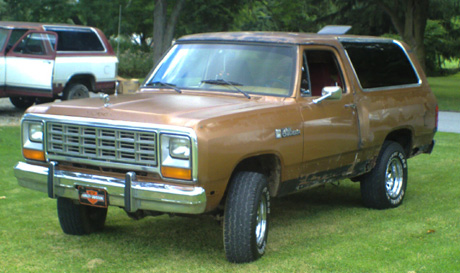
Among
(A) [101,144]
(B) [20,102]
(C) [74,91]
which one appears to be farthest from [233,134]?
(B) [20,102]

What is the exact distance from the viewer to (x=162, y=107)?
5.71 m

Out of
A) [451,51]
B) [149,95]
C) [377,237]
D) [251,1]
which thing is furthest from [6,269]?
[451,51]

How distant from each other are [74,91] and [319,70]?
32.3 feet

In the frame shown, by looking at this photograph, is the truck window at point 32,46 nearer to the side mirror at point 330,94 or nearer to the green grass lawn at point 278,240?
the green grass lawn at point 278,240

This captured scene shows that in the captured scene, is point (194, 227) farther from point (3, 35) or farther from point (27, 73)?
point (3, 35)

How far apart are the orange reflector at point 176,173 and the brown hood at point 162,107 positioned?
0.34m

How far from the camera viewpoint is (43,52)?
15.2 m

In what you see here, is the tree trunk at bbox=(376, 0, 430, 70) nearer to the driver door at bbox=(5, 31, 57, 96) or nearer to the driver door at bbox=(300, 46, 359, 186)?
the driver door at bbox=(5, 31, 57, 96)

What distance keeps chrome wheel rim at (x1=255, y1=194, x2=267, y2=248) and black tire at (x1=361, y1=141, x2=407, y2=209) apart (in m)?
2.20

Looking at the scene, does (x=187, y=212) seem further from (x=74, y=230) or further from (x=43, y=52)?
(x=43, y=52)

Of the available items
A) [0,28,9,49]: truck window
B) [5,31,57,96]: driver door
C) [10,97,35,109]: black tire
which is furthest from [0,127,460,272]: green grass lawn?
[10,97,35,109]: black tire

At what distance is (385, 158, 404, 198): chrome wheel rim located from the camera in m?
7.91

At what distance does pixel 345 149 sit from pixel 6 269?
338 centimetres

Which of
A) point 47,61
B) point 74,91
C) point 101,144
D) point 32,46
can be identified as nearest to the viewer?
point 101,144
